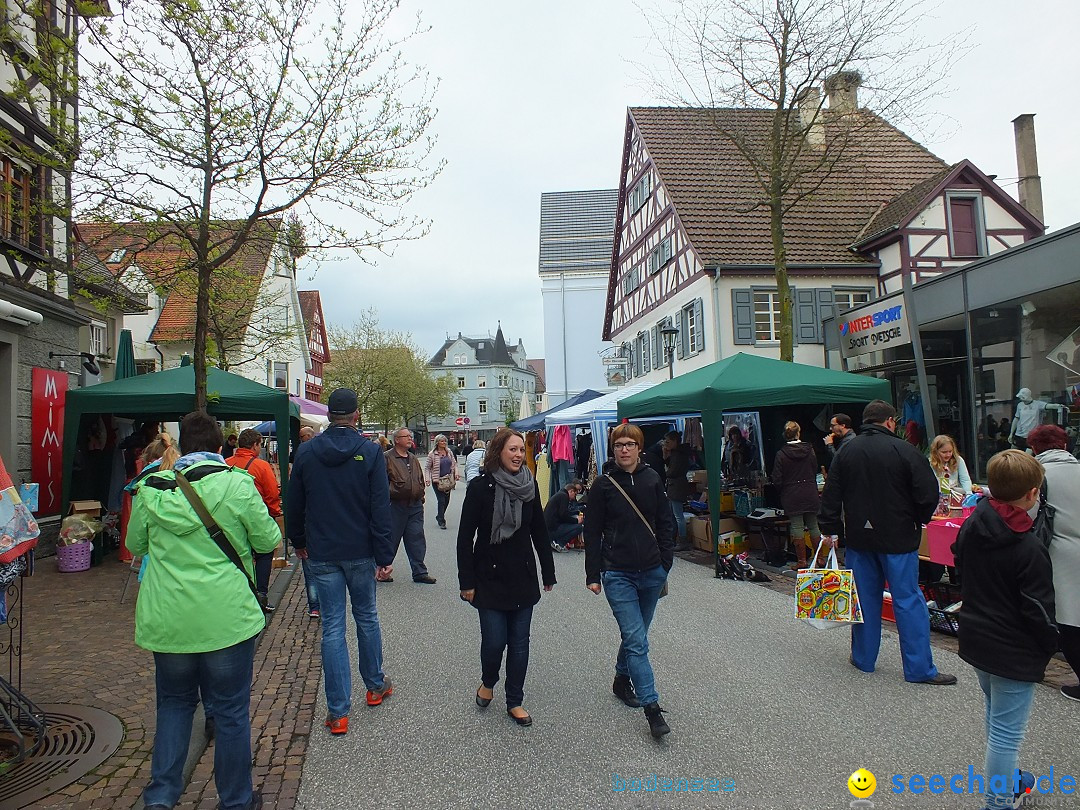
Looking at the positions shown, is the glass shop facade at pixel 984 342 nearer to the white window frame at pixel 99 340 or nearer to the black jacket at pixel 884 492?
the black jacket at pixel 884 492

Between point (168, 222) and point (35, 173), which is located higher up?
point (35, 173)

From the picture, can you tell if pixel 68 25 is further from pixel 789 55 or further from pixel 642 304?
pixel 642 304

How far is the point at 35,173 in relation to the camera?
11.2 meters

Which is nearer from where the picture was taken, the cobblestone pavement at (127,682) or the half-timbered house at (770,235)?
the cobblestone pavement at (127,682)

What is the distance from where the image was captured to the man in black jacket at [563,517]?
5402 millimetres

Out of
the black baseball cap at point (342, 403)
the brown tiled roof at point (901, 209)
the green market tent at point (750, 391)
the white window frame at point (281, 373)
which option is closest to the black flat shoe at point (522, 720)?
the black baseball cap at point (342, 403)

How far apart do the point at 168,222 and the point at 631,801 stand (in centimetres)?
829

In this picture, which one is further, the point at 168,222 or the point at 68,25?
the point at 68,25

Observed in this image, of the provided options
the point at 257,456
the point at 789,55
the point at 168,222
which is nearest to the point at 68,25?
the point at 168,222

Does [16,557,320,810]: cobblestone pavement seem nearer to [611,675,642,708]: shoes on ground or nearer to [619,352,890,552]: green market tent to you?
[611,675,642,708]: shoes on ground

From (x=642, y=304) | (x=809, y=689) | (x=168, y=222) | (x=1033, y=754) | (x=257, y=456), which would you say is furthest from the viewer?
(x=642, y=304)

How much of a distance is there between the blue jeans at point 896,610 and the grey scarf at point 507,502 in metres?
2.47

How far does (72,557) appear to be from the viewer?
1005 cm

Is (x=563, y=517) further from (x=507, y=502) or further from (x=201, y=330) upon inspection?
(x=201, y=330)
